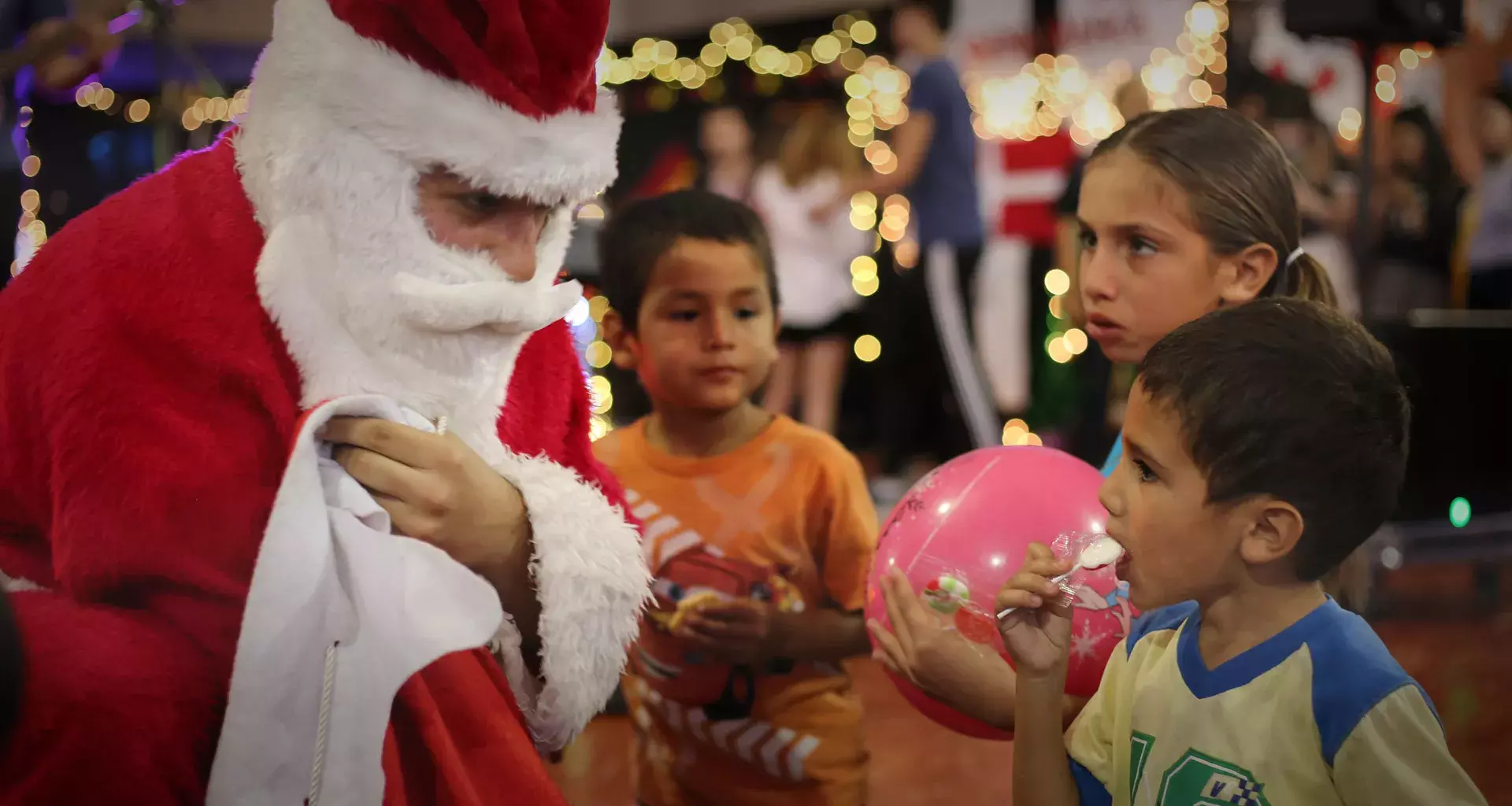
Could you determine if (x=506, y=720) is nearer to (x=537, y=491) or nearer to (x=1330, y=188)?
(x=537, y=491)

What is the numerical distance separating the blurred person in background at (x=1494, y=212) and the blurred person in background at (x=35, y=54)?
4900 mm

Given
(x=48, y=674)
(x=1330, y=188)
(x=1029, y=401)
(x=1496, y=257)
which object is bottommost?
(x=1029, y=401)

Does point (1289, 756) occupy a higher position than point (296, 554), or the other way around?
point (296, 554)

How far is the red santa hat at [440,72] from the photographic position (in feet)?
3.16

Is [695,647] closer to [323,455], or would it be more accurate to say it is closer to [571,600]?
[571,600]

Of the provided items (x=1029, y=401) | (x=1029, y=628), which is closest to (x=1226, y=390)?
(x=1029, y=628)

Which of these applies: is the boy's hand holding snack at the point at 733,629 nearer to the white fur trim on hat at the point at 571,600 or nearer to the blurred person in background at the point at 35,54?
the white fur trim on hat at the point at 571,600

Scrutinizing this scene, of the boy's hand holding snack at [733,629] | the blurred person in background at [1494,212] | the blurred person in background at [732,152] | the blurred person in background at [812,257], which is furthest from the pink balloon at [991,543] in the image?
the blurred person in background at [732,152]

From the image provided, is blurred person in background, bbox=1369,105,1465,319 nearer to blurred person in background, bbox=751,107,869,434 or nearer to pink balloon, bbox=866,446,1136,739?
blurred person in background, bbox=751,107,869,434

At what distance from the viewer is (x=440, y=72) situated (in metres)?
0.98

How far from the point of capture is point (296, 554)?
876 millimetres

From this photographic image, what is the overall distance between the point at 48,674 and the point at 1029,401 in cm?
496

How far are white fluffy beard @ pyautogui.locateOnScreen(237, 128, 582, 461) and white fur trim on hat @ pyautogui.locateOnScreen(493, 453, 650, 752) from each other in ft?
0.52

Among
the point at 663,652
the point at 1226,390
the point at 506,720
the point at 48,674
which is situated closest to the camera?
the point at 48,674
